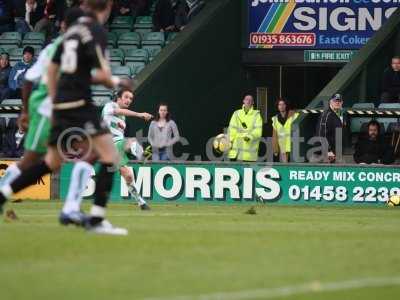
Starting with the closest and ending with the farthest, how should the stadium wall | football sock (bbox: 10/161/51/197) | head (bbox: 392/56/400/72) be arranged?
1. football sock (bbox: 10/161/51/197)
2. head (bbox: 392/56/400/72)
3. the stadium wall

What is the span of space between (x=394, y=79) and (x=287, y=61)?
18.1 ft

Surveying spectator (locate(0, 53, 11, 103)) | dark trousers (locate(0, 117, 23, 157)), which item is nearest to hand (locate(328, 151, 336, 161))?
dark trousers (locate(0, 117, 23, 157))

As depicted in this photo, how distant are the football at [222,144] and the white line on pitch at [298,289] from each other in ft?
53.9

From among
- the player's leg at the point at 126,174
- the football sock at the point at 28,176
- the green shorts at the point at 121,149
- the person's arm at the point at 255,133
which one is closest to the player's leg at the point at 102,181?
the football sock at the point at 28,176

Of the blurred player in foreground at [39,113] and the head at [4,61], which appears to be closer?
the blurred player in foreground at [39,113]

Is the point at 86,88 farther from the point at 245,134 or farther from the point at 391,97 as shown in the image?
the point at 391,97

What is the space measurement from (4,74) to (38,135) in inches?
630

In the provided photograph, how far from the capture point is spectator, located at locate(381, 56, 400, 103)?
87.0 ft

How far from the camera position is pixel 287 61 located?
3178 centimetres

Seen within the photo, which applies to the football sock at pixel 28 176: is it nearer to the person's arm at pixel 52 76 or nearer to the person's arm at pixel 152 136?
the person's arm at pixel 52 76

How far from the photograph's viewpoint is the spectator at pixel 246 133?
87.4 ft

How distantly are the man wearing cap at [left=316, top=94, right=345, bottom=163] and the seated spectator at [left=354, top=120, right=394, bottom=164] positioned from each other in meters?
0.51

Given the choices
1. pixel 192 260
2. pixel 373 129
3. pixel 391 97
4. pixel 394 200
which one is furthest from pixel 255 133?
pixel 192 260

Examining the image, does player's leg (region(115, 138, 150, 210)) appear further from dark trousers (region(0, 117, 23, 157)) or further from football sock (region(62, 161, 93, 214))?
football sock (region(62, 161, 93, 214))
